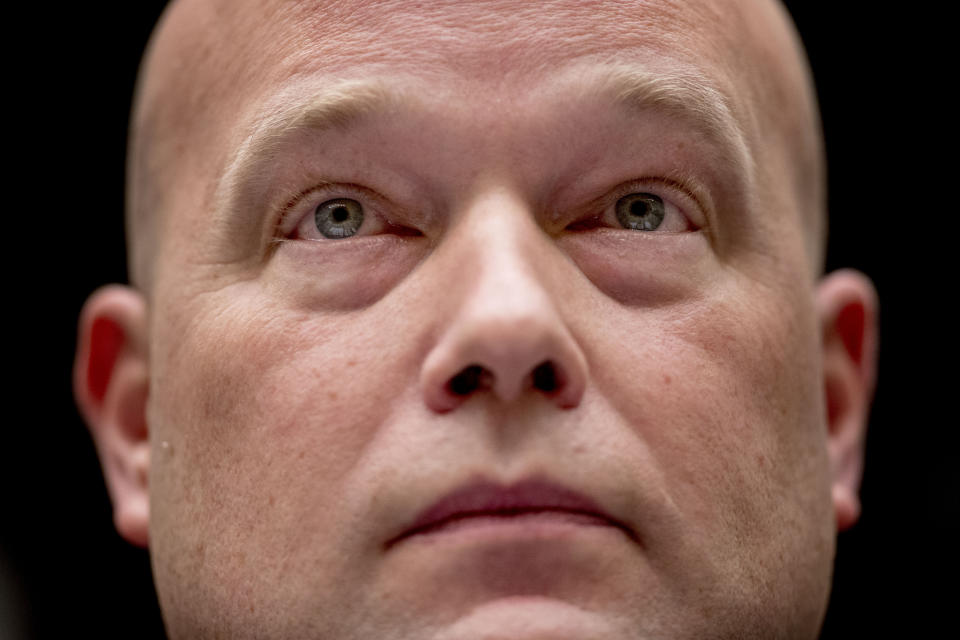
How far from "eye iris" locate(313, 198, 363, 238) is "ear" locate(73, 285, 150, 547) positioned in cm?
47

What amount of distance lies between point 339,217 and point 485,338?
1.13 ft

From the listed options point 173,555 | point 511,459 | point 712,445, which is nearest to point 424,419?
point 511,459

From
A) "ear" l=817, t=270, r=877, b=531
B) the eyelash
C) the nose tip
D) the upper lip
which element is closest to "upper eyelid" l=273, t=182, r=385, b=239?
the eyelash

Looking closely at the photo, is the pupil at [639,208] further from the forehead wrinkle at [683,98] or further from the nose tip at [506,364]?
the nose tip at [506,364]

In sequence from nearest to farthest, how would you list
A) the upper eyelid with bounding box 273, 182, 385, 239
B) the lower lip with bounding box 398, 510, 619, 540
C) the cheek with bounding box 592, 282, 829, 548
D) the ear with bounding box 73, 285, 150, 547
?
the lower lip with bounding box 398, 510, 619, 540
the cheek with bounding box 592, 282, 829, 548
the upper eyelid with bounding box 273, 182, 385, 239
the ear with bounding box 73, 285, 150, 547

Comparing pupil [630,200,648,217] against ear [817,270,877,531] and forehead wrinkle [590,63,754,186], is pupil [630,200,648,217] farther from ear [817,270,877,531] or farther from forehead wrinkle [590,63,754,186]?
ear [817,270,877,531]

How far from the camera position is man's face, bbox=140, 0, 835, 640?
1.48 m

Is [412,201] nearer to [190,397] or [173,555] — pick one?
[190,397]

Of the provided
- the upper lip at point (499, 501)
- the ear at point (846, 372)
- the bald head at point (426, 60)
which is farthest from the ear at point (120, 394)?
the ear at point (846, 372)

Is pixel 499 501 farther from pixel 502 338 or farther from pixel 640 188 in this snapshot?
pixel 640 188

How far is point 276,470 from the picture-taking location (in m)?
1.60

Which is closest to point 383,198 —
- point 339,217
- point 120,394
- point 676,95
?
point 339,217

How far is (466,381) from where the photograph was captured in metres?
1.51

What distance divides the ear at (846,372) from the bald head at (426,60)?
117mm
